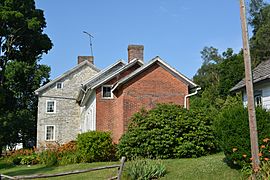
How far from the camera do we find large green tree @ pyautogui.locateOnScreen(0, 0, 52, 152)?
31.7 metres

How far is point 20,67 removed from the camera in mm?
40000

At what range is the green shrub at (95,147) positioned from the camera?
746 inches

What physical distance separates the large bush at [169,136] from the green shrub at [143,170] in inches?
192

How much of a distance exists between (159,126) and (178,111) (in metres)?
1.53

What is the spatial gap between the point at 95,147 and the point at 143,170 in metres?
7.52

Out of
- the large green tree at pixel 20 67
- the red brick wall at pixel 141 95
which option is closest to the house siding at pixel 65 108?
the large green tree at pixel 20 67

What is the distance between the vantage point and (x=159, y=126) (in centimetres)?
1789

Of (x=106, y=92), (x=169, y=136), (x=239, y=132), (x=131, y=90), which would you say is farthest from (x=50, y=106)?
(x=239, y=132)

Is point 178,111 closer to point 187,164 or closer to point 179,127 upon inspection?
point 179,127

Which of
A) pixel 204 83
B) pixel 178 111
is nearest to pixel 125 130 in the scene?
pixel 178 111

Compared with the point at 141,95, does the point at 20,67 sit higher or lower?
higher

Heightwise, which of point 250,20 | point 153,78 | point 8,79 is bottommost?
point 153,78

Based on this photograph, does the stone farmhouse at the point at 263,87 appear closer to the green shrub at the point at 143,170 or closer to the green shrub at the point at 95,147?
the green shrub at the point at 143,170

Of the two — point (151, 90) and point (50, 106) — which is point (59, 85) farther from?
point (151, 90)
